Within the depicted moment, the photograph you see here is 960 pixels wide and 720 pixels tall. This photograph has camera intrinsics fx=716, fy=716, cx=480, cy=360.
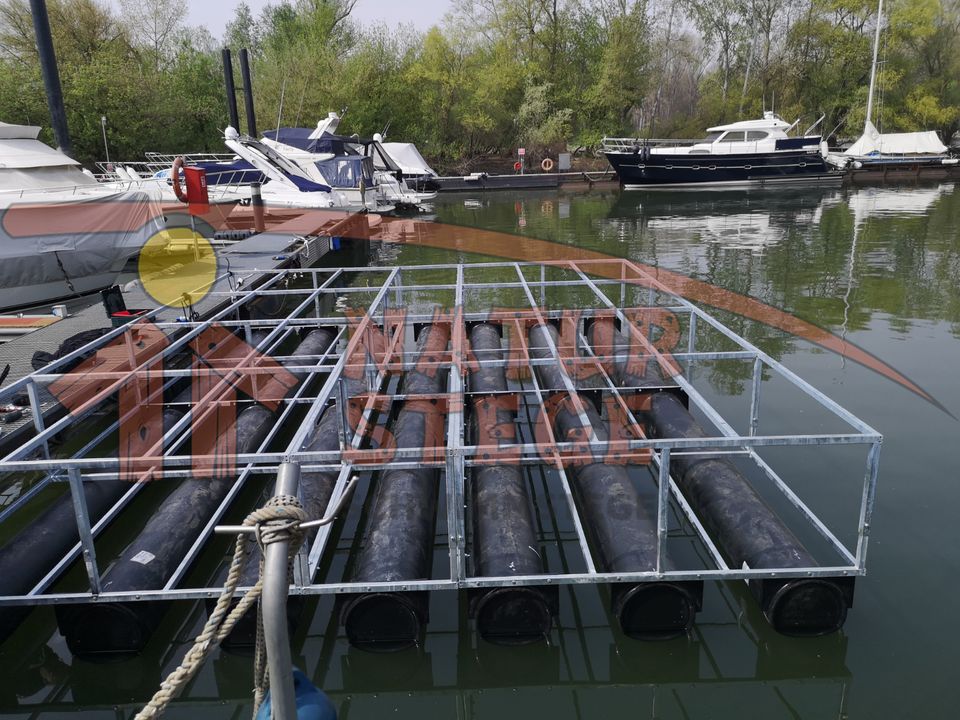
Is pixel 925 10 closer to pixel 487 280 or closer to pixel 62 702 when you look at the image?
pixel 487 280

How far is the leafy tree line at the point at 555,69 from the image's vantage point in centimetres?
4950

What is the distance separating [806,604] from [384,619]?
3025 millimetres

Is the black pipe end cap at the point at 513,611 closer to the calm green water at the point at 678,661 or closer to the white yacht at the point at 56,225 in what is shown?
the calm green water at the point at 678,661

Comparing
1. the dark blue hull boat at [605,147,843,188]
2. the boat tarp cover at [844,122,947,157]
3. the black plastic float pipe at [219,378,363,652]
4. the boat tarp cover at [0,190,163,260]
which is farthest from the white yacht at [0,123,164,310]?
the boat tarp cover at [844,122,947,157]

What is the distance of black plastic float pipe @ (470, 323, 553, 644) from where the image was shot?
5.06 meters

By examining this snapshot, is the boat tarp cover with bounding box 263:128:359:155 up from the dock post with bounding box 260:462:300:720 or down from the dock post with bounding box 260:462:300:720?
up

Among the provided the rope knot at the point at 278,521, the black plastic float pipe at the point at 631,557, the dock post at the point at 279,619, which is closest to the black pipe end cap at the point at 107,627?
the black plastic float pipe at the point at 631,557

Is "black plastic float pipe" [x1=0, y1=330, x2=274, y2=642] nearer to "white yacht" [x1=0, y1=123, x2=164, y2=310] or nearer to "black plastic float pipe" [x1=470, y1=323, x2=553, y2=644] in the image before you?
"black plastic float pipe" [x1=470, y1=323, x2=553, y2=644]

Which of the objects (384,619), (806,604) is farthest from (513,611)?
(806,604)

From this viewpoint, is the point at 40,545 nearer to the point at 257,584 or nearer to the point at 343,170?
the point at 257,584

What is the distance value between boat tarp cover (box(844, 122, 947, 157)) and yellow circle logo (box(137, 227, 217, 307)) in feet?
140

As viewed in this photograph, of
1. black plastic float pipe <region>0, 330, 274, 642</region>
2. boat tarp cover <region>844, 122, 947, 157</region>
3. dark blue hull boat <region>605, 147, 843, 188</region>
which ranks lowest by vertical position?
black plastic float pipe <region>0, 330, 274, 642</region>

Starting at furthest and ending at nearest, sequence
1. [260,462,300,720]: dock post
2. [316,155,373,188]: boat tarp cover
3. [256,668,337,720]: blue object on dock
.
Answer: [316,155,373,188]: boat tarp cover
[256,668,337,720]: blue object on dock
[260,462,300,720]: dock post

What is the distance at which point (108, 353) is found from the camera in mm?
8766
